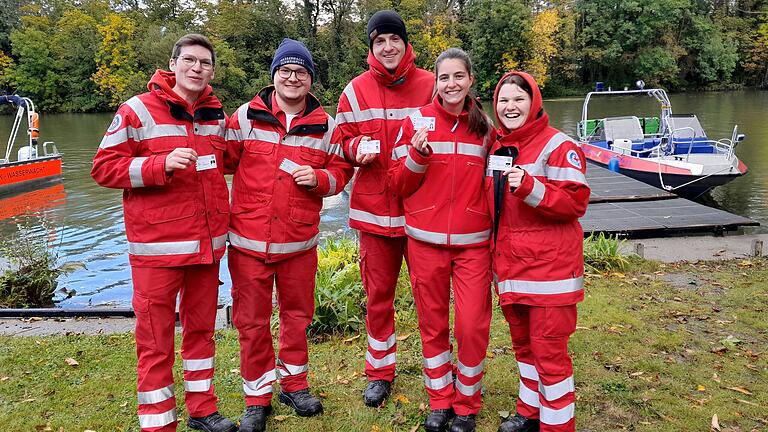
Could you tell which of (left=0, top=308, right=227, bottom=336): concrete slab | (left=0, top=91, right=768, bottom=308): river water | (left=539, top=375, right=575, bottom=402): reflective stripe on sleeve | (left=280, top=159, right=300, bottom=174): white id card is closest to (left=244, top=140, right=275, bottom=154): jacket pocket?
(left=280, top=159, right=300, bottom=174): white id card

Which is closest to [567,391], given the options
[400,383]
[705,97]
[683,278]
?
[400,383]

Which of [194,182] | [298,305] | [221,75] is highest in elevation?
[221,75]

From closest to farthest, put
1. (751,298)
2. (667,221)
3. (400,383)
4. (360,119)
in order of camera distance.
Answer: (360,119) < (400,383) < (751,298) < (667,221)

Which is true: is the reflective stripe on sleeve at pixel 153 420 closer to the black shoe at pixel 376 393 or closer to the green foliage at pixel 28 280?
the black shoe at pixel 376 393

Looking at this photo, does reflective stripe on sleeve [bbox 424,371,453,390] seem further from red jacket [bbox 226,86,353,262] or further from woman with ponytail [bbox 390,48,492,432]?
red jacket [bbox 226,86,353,262]

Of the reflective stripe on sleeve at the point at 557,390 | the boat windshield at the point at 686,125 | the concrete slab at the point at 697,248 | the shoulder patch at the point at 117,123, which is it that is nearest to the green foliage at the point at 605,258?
the concrete slab at the point at 697,248

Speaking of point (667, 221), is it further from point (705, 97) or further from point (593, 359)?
point (705, 97)

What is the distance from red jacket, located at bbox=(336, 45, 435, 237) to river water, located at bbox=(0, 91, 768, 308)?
4407 mm

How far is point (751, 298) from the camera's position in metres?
5.88

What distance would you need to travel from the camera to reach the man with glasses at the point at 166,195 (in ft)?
10.3

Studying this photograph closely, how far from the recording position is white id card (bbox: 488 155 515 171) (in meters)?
3.07

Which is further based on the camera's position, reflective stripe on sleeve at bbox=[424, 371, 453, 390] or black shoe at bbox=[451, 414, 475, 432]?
reflective stripe on sleeve at bbox=[424, 371, 453, 390]

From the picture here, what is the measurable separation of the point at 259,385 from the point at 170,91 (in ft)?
6.31

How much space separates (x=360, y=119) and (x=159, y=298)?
5.54ft
